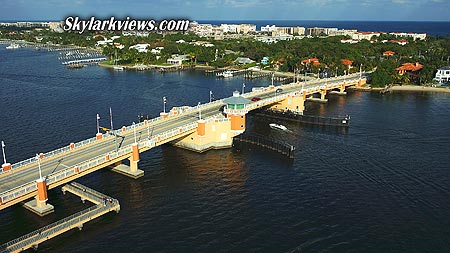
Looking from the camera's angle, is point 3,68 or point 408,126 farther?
point 3,68

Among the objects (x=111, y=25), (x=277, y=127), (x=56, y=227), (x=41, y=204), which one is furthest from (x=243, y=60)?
(x=56, y=227)

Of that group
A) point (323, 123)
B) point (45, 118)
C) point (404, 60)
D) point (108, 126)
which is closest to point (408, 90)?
point (404, 60)

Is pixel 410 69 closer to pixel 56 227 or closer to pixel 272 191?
pixel 272 191

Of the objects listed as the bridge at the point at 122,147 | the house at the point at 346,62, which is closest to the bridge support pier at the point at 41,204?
the bridge at the point at 122,147

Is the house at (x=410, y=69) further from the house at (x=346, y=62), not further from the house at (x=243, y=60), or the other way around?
the house at (x=243, y=60)

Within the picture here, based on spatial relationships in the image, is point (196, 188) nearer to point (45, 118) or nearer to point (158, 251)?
point (158, 251)

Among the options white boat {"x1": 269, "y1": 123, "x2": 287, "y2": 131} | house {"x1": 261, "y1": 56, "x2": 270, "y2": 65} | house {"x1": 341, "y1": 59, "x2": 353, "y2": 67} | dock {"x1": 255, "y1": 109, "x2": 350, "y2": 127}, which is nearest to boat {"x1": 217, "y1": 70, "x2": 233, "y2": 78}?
house {"x1": 261, "y1": 56, "x2": 270, "y2": 65}
